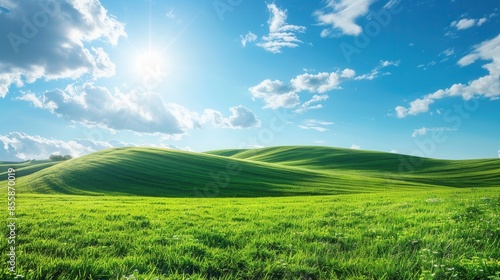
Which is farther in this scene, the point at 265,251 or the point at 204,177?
the point at 204,177

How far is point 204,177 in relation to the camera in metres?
65.8

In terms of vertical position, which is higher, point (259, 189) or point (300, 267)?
point (300, 267)

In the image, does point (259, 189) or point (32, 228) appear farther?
point (259, 189)

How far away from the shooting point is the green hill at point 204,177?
176ft

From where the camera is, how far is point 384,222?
10008 millimetres

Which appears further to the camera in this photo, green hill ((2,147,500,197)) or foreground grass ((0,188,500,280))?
green hill ((2,147,500,197))

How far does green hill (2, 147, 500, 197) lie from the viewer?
53562 millimetres

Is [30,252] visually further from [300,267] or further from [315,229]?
[315,229]

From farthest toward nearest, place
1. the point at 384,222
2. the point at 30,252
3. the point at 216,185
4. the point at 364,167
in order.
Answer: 1. the point at 364,167
2. the point at 216,185
3. the point at 384,222
4. the point at 30,252

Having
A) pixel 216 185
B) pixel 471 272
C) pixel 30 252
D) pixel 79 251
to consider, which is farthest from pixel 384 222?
pixel 216 185

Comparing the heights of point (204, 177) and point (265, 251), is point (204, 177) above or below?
below

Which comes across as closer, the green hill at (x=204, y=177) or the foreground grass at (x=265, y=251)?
the foreground grass at (x=265, y=251)

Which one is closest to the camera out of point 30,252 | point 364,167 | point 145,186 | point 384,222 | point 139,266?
point 139,266

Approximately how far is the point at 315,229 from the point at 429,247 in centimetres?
306
